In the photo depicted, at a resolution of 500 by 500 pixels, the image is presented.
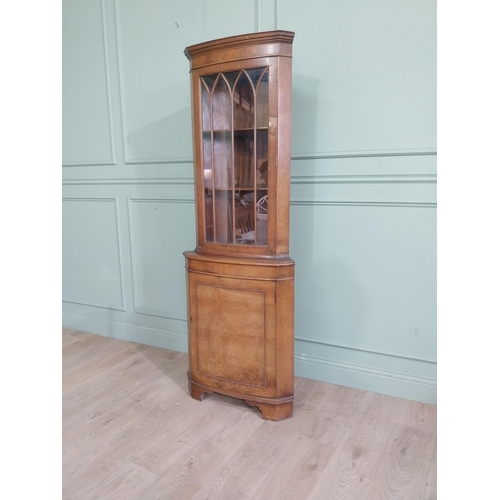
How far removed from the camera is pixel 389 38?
1.86m

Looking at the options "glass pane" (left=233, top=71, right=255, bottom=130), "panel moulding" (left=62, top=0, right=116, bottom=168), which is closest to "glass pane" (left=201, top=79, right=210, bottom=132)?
"glass pane" (left=233, top=71, right=255, bottom=130)

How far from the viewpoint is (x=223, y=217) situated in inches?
75.0

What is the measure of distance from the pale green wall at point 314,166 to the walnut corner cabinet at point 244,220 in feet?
1.36

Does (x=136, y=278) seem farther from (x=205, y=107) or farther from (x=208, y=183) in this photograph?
(x=205, y=107)

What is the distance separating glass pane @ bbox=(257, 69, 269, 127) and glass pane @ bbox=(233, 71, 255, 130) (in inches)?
1.1

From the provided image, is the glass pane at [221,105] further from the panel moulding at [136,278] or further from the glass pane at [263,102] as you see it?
the panel moulding at [136,278]

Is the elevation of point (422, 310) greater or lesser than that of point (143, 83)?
lesser

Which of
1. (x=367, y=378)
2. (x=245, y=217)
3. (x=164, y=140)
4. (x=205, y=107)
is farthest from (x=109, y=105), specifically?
(x=367, y=378)

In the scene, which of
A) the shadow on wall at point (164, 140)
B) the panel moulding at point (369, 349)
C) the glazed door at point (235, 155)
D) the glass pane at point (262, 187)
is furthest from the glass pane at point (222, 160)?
the panel moulding at point (369, 349)

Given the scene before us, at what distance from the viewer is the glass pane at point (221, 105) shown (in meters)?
1.79

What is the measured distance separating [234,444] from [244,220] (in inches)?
38.4
